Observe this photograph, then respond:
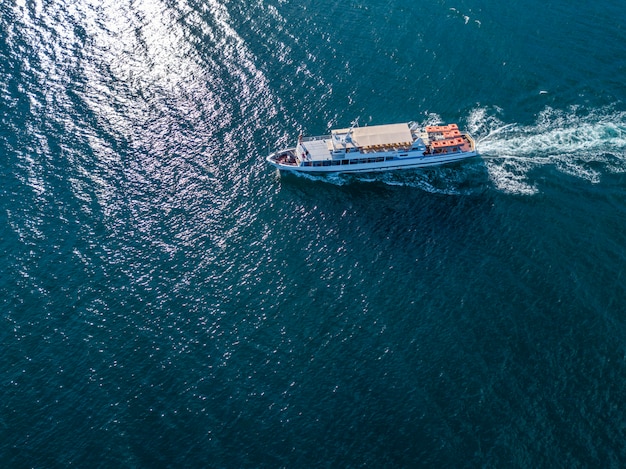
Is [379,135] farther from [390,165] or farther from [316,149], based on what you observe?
[316,149]

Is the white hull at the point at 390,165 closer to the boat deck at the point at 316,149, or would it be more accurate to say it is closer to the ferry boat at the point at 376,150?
the ferry boat at the point at 376,150

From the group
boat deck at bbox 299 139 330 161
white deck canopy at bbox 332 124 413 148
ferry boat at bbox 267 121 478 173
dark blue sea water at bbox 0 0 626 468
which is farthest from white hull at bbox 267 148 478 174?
white deck canopy at bbox 332 124 413 148

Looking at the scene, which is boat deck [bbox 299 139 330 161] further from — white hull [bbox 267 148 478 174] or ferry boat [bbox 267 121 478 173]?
white hull [bbox 267 148 478 174]

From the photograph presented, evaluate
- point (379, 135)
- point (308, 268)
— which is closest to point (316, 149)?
point (379, 135)

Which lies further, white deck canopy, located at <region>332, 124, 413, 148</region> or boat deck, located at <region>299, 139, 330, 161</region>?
white deck canopy, located at <region>332, 124, 413, 148</region>

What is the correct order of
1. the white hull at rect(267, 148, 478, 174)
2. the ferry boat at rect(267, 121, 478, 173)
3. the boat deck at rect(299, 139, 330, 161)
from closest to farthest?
the boat deck at rect(299, 139, 330, 161)
the ferry boat at rect(267, 121, 478, 173)
the white hull at rect(267, 148, 478, 174)

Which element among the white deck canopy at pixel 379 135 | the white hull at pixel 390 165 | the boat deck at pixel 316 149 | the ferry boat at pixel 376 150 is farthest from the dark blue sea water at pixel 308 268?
the white deck canopy at pixel 379 135

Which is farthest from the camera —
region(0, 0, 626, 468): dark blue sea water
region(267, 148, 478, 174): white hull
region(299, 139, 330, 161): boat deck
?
→ region(267, 148, 478, 174): white hull
